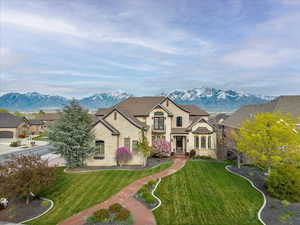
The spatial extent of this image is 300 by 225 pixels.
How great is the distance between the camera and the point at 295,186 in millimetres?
12703

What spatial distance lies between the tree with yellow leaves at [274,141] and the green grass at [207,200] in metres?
3.13

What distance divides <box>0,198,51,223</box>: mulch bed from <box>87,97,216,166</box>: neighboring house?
8.93 m

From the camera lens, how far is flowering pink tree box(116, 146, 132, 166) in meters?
21.4

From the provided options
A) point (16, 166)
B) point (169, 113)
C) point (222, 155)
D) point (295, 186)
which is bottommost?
point (222, 155)

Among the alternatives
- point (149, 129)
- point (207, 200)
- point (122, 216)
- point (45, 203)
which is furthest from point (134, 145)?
point (122, 216)

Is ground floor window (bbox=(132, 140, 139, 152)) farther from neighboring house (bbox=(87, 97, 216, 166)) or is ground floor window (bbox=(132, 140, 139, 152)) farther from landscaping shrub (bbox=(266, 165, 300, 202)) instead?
landscaping shrub (bbox=(266, 165, 300, 202))

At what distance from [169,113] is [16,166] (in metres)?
20.3

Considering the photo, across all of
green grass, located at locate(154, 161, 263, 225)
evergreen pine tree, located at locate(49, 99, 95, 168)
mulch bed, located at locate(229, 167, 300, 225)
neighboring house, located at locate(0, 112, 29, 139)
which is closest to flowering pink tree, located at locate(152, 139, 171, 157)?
green grass, located at locate(154, 161, 263, 225)

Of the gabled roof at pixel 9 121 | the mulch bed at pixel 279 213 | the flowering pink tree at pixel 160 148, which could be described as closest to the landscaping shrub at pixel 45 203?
the mulch bed at pixel 279 213

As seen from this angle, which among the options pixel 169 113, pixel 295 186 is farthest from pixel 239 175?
pixel 169 113

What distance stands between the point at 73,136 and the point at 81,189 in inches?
280

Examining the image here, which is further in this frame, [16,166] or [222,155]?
[222,155]

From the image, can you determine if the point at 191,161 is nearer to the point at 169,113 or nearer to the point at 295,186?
the point at 169,113

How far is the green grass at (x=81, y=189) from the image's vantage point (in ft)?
37.2
